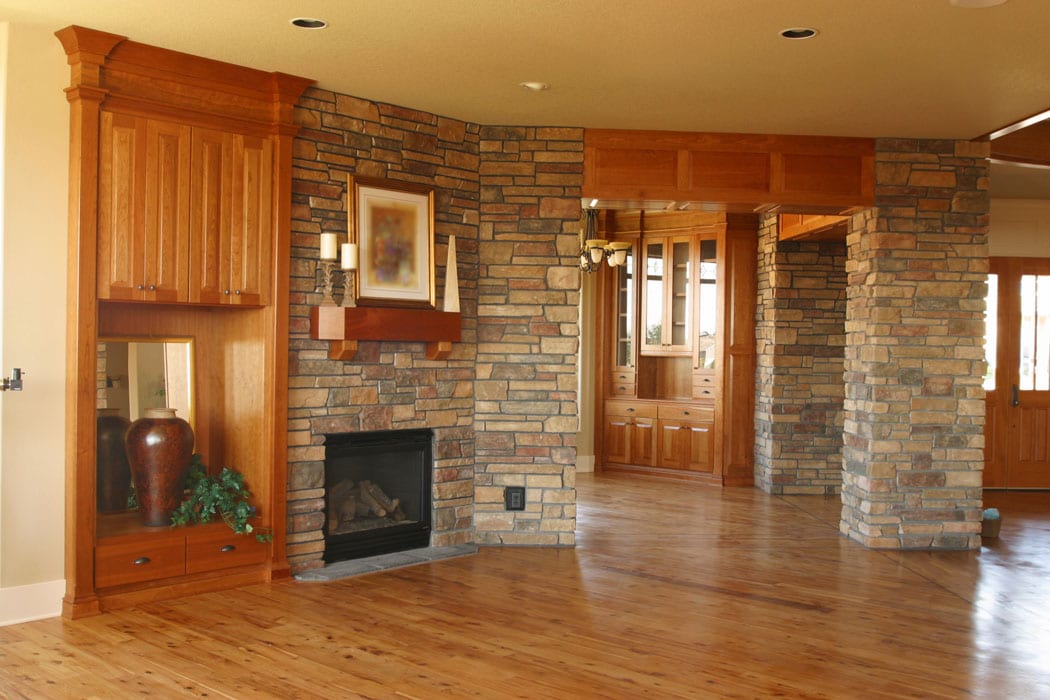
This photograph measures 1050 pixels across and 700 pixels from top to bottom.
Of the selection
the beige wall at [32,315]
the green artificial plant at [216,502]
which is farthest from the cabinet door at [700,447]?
the beige wall at [32,315]

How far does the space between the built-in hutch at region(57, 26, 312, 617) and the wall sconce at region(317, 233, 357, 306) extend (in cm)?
22

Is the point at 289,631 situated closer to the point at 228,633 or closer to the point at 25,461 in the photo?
the point at 228,633

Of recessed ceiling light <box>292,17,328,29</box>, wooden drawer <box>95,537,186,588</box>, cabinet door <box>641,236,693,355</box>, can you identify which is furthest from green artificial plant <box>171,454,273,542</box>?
cabinet door <box>641,236,693,355</box>

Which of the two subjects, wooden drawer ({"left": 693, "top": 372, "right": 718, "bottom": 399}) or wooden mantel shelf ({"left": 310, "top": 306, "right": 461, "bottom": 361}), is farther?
wooden drawer ({"left": 693, "top": 372, "right": 718, "bottom": 399})

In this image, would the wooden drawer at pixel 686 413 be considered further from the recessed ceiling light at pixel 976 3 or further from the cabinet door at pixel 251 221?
the recessed ceiling light at pixel 976 3

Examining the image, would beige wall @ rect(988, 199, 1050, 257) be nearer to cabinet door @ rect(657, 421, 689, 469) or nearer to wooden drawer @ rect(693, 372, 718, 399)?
wooden drawer @ rect(693, 372, 718, 399)

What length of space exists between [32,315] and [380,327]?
1763 millimetres

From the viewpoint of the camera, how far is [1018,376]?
903 centimetres

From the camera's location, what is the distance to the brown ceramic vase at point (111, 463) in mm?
4777

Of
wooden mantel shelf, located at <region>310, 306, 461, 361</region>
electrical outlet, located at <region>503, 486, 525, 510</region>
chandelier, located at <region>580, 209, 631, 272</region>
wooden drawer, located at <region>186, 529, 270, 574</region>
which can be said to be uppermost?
chandelier, located at <region>580, 209, 631, 272</region>

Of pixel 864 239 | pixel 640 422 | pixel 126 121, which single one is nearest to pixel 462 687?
pixel 126 121

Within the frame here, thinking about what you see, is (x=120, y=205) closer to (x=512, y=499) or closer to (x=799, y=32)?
(x=512, y=499)

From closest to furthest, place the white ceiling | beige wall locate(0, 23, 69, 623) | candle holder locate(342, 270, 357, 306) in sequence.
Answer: the white ceiling < beige wall locate(0, 23, 69, 623) < candle holder locate(342, 270, 357, 306)

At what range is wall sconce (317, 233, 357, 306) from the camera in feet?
16.8
